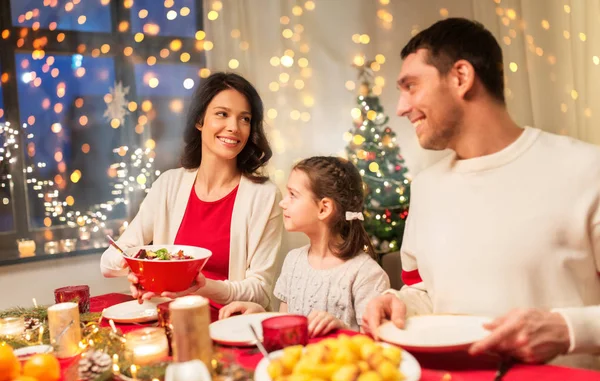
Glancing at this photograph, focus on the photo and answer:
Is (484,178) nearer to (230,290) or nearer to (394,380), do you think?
(394,380)

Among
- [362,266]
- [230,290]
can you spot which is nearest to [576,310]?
[362,266]

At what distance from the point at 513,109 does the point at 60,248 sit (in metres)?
3.41

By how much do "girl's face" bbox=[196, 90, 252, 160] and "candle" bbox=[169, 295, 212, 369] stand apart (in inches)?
54.7

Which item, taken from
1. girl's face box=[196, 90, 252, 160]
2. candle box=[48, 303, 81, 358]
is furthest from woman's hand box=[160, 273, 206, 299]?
girl's face box=[196, 90, 252, 160]

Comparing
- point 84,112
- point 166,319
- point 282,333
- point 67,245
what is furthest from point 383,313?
point 84,112

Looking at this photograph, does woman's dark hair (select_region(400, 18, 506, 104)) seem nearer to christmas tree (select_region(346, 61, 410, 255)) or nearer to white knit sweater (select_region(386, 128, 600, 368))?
white knit sweater (select_region(386, 128, 600, 368))

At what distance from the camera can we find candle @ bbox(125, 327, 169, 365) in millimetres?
1188

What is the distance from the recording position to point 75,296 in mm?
1716

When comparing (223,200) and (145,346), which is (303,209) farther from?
(145,346)

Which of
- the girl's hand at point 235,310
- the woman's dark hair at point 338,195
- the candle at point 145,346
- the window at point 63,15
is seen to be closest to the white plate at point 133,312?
the girl's hand at point 235,310

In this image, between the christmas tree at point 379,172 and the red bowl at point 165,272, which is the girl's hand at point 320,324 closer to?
the red bowl at point 165,272

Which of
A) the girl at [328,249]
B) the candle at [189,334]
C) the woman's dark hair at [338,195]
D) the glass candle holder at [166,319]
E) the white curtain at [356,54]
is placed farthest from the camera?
the white curtain at [356,54]

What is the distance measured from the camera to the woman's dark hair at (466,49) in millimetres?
1556

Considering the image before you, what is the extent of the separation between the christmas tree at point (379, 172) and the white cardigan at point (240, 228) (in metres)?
1.75
